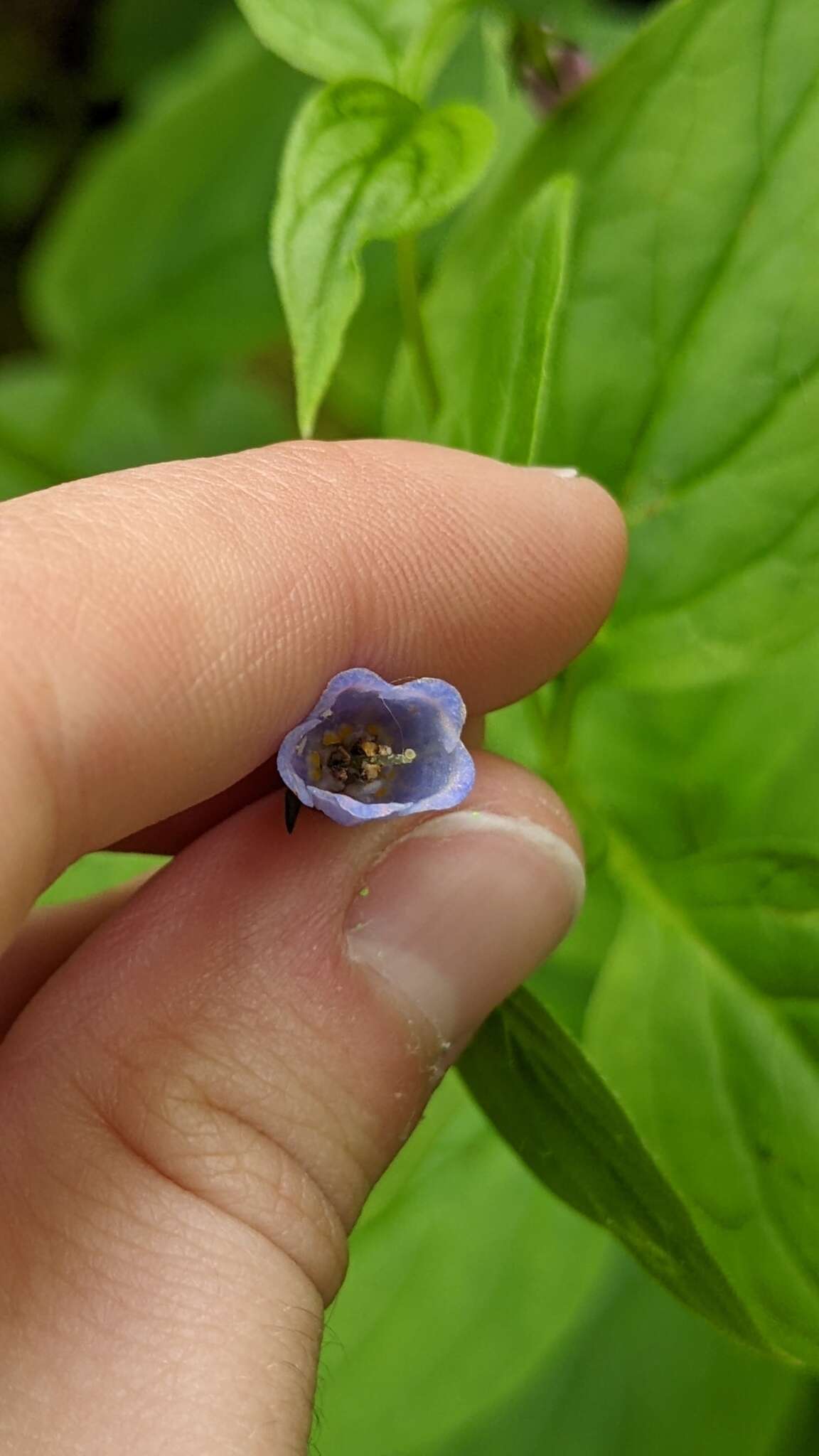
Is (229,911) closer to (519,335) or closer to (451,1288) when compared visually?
(519,335)

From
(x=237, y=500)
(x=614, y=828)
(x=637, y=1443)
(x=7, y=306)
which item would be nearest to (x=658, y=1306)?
(x=637, y=1443)

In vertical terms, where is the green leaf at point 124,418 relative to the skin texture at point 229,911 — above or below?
below

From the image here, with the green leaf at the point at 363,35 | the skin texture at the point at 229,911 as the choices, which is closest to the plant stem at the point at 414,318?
the green leaf at the point at 363,35

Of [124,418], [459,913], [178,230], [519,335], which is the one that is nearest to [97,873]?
[459,913]

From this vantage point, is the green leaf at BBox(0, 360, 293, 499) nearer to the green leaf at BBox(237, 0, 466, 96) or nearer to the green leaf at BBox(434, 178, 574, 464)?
the green leaf at BBox(237, 0, 466, 96)

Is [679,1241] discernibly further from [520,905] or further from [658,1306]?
[658,1306]

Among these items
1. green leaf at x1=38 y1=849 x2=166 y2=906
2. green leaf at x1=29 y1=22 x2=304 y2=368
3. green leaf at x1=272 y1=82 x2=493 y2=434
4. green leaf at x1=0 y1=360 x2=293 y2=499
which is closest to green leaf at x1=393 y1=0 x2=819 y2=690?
green leaf at x1=272 y1=82 x2=493 y2=434

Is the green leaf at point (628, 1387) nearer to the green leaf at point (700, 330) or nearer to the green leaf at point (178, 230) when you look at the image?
the green leaf at point (700, 330)
